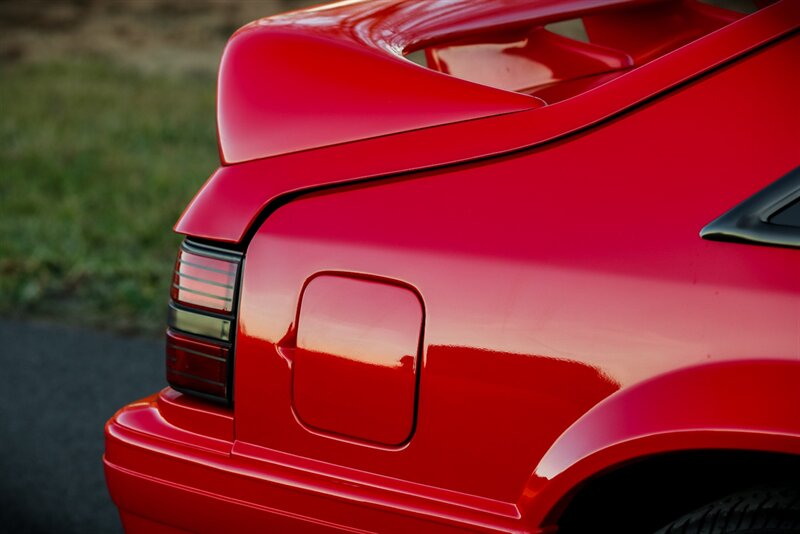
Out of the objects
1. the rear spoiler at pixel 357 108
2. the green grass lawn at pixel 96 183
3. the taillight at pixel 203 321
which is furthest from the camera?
the green grass lawn at pixel 96 183

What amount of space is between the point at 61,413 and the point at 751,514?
2.99 meters

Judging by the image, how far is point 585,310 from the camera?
157 centimetres

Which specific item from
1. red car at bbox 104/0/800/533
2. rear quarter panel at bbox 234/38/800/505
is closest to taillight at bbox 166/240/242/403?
red car at bbox 104/0/800/533

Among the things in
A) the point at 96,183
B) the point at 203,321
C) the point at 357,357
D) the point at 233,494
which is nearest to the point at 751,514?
the point at 357,357

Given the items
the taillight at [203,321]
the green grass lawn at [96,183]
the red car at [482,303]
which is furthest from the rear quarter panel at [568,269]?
the green grass lawn at [96,183]

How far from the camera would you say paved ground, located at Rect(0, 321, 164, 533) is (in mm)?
3182

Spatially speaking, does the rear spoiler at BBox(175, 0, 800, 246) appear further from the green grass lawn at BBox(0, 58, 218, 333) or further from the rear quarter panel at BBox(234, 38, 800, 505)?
the green grass lawn at BBox(0, 58, 218, 333)

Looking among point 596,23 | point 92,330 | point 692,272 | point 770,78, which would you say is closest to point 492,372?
point 692,272

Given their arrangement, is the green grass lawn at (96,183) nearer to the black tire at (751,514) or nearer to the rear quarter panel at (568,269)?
the rear quarter panel at (568,269)

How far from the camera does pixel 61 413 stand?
3.92 m

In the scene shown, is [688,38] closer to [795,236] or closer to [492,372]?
[795,236]

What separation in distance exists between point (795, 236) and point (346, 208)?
0.71m

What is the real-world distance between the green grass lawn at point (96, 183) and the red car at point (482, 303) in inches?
122

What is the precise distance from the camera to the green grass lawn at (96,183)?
16.9ft
